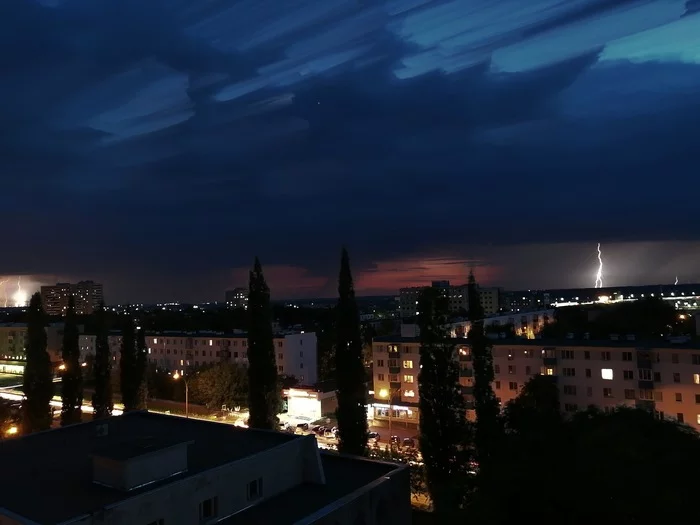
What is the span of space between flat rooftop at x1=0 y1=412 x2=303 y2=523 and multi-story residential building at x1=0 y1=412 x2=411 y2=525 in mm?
30

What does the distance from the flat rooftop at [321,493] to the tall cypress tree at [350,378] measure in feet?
25.8

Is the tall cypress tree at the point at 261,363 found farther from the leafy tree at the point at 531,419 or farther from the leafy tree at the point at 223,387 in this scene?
the leafy tree at the point at 223,387

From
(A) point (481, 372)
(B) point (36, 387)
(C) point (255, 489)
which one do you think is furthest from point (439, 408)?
(B) point (36, 387)

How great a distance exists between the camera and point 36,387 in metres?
32.4

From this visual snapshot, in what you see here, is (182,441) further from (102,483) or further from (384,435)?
(384,435)

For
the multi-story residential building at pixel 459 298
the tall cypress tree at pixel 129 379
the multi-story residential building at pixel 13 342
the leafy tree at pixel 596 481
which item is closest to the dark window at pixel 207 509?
the leafy tree at pixel 596 481

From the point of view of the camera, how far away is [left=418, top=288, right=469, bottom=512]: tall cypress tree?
74.8ft

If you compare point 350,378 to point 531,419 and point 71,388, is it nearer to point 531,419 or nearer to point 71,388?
point 531,419

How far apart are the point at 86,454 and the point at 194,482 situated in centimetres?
461

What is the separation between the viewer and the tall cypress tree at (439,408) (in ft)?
74.8

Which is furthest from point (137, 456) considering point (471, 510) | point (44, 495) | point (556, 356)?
point (556, 356)

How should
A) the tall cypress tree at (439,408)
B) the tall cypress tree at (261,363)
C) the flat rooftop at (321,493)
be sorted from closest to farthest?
the flat rooftop at (321,493), the tall cypress tree at (439,408), the tall cypress tree at (261,363)

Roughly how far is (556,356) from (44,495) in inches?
1471

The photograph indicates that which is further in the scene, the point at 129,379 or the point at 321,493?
the point at 129,379
